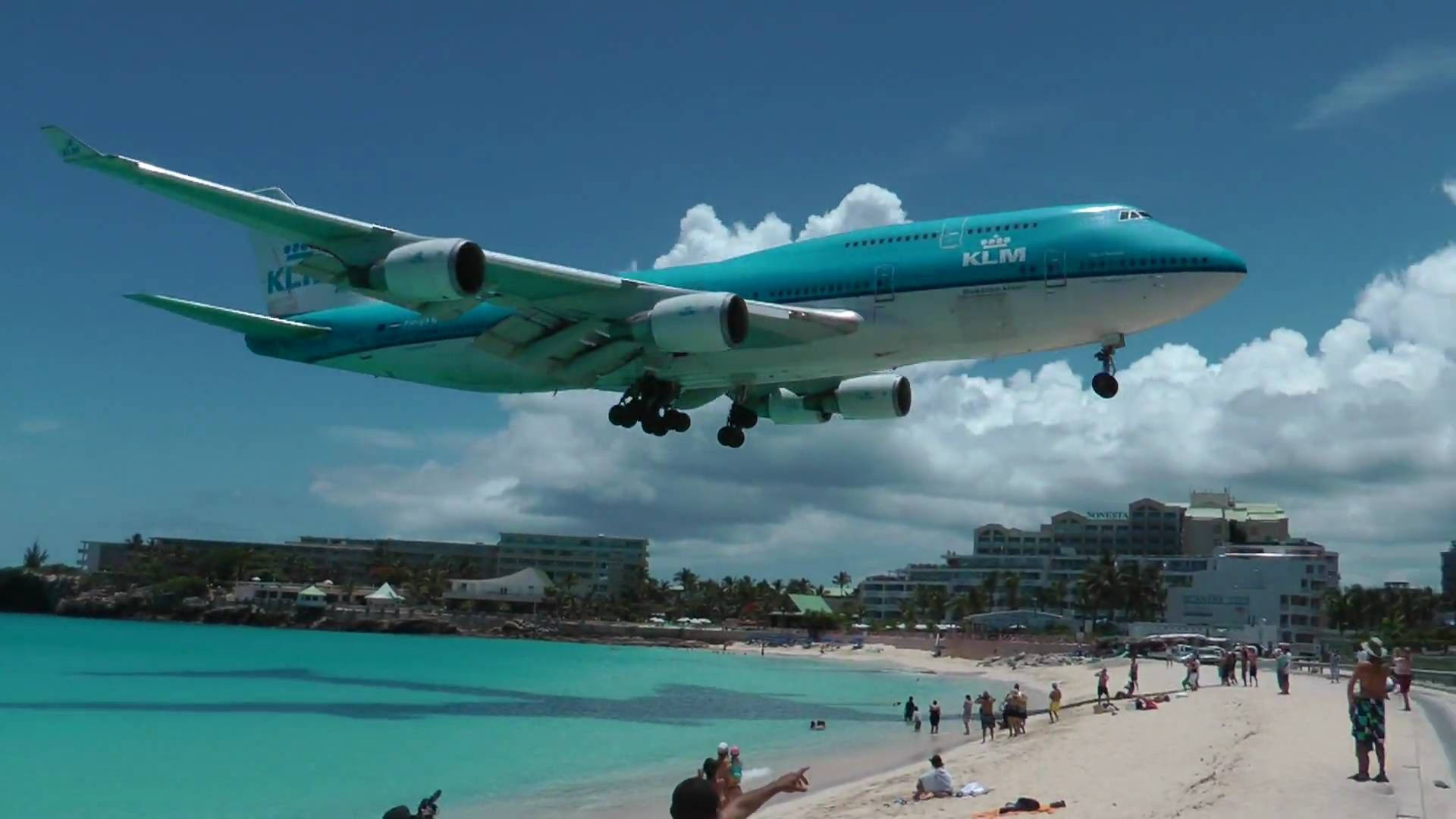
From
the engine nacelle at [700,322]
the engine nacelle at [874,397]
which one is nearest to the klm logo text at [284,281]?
the engine nacelle at [700,322]

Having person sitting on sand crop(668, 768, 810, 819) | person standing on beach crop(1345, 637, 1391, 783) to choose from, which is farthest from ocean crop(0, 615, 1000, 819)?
person sitting on sand crop(668, 768, 810, 819)

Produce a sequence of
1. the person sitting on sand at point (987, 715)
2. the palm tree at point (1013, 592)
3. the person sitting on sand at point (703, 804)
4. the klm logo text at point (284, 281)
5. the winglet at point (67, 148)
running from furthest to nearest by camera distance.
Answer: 1. the palm tree at point (1013, 592)
2. the person sitting on sand at point (987, 715)
3. the klm logo text at point (284, 281)
4. the winglet at point (67, 148)
5. the person sitting on sand at point (703, 804)

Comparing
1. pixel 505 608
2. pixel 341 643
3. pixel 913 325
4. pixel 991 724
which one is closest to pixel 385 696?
pixel 991 724

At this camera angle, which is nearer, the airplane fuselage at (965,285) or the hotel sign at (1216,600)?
the airplane fuselage at (965,285)

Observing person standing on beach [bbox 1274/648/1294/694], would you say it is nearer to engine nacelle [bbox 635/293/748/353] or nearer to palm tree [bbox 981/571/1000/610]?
engine nacelle [bbox 635/293/748/353]

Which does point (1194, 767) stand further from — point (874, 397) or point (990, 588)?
point (990, 588)

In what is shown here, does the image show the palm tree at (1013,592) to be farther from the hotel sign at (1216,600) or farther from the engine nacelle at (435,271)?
the engine nacelle at (435,271)

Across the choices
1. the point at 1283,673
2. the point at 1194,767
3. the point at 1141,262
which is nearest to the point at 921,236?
the point at 1141,262
